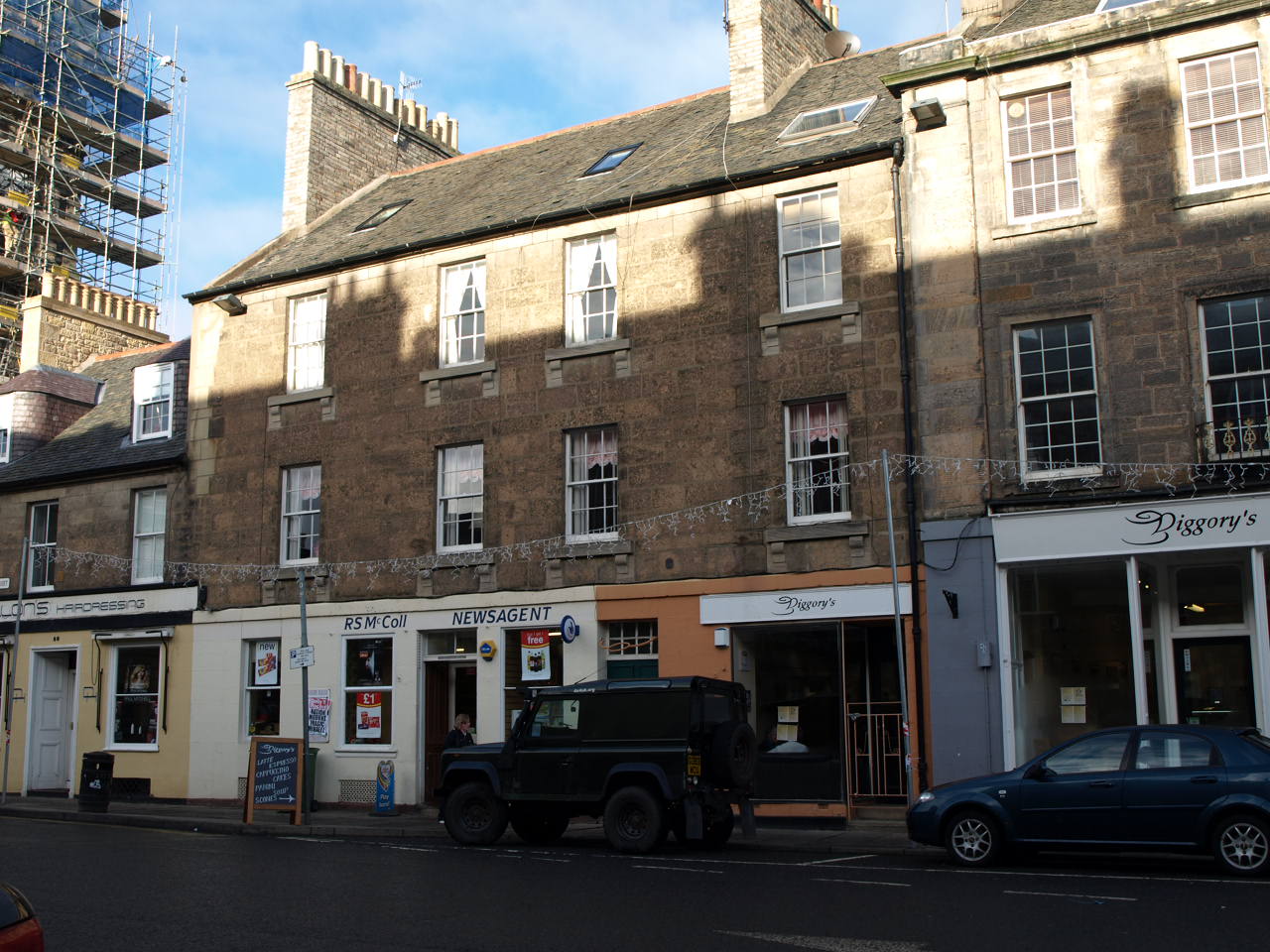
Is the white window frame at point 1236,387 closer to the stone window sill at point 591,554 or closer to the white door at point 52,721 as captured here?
the stone window sill at point 591,554

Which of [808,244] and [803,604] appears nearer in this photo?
[803,604]

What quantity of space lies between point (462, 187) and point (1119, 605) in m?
15.5

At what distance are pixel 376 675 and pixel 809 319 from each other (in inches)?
395

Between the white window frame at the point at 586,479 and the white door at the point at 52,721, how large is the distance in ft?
42.3

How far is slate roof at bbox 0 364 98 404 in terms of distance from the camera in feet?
97.6

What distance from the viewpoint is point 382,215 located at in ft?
87.6

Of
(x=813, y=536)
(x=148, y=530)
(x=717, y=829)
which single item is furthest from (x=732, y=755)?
(x=148, y=530)

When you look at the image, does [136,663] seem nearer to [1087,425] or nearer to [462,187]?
[462,187]

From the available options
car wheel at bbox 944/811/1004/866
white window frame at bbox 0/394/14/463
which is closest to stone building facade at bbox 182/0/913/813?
car wheel at bbox 944/811/1004/866

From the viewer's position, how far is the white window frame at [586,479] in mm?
21000

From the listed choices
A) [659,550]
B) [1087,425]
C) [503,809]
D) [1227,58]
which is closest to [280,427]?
[659,550]

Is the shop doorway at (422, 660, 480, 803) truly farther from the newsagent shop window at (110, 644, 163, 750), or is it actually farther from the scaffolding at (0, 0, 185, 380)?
the scaffolding at (0, 0, 185, 380)

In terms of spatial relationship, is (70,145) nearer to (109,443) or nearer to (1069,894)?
(109,443)

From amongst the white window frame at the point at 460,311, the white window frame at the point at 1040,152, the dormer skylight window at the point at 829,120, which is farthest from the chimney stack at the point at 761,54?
the white window frame at the point at 1040,152
